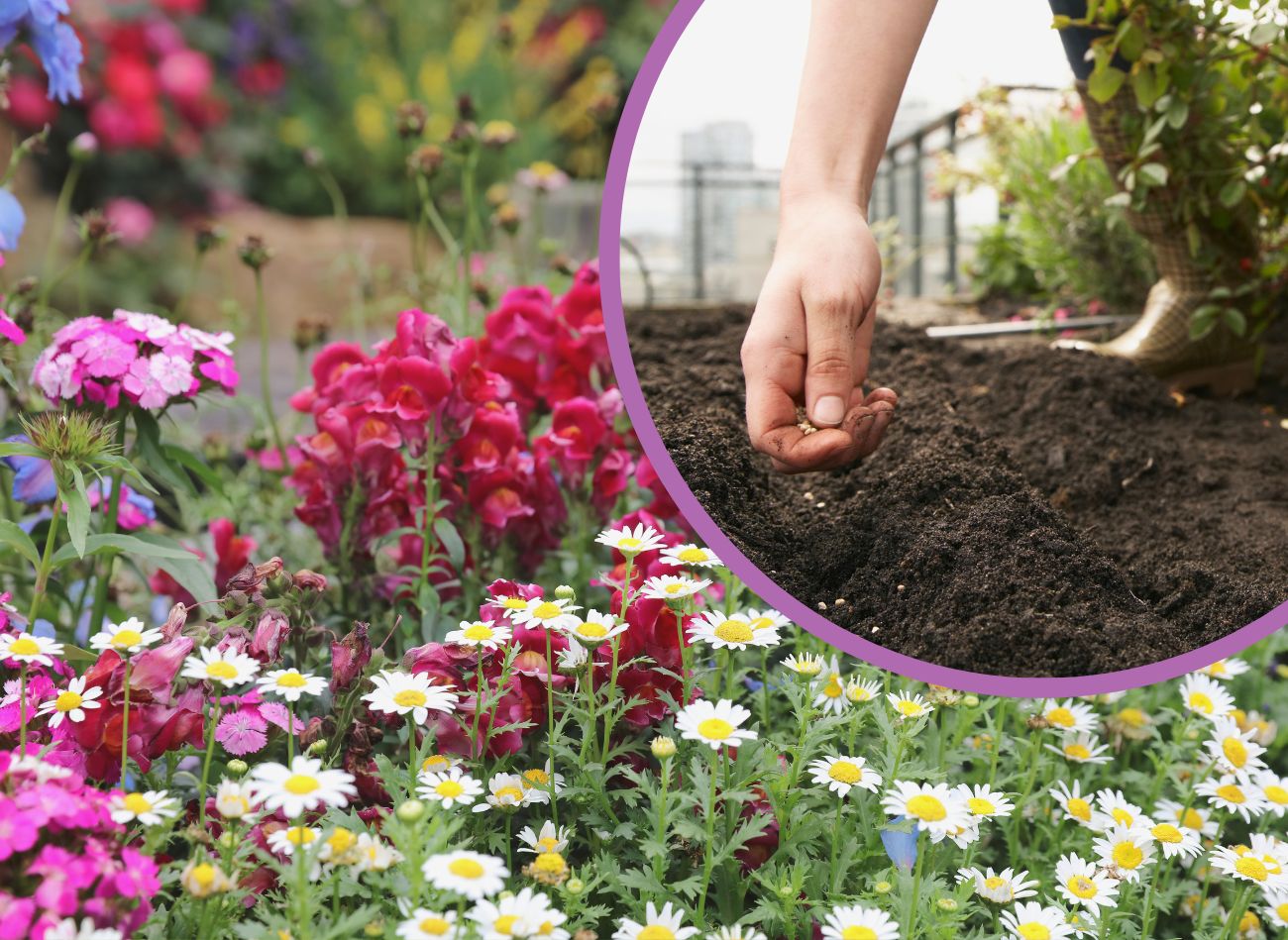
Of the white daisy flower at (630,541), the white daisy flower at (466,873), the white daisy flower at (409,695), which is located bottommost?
the white daisy flower at (466,873)

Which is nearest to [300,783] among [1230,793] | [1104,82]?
[1230,793]

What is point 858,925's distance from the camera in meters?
0.93

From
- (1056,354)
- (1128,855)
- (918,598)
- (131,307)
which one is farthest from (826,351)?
(131,307)

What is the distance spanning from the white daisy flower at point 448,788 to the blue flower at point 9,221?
834mm

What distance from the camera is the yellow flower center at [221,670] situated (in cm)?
97

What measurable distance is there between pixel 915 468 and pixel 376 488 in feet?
2.32

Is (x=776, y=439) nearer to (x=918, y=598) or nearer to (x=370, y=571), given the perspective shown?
(x=918, y=598)

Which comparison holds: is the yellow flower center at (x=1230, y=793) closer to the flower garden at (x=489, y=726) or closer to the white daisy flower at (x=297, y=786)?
the flower garden at (x=489, y=726)

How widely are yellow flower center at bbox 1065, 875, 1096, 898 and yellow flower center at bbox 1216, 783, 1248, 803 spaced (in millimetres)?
304

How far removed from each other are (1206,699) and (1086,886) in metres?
0.45

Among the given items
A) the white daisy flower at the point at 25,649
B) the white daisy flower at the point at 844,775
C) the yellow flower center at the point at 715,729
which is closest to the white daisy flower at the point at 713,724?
the yellow flower center at the point at 715,729

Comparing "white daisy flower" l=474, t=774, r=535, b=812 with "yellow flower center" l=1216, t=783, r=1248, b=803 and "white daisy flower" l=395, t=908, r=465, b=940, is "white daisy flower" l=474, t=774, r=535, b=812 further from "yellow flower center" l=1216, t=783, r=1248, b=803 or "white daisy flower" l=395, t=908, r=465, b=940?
"yellow flower center" l=1216, t=783, r=1248, b=803

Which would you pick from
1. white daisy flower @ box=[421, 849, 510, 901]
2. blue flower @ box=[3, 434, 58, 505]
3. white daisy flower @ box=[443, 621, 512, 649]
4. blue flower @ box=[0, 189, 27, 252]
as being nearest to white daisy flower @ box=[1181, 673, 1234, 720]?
white daisy flower @ box=[443, 621, 512, 649]

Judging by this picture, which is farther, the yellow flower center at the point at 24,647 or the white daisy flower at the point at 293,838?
the yellow flower center at the point at 24,647
